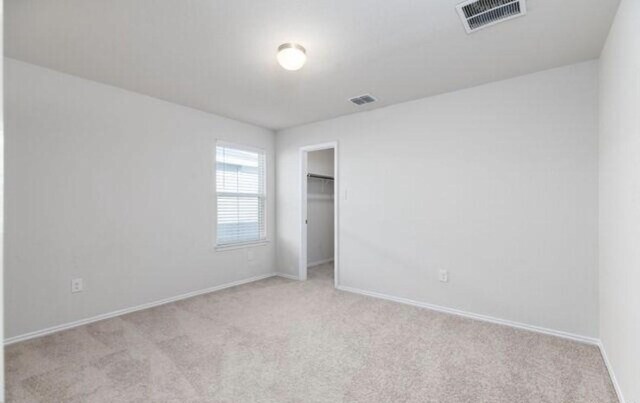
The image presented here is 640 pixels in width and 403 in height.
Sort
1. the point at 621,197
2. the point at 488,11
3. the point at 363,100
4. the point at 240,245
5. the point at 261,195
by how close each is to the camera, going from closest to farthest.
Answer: the point at 621,197 → the point at 488,11 → the point at 363,100 → the point at 240,245 → the point at 261,195

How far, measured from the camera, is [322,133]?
4.47 metres

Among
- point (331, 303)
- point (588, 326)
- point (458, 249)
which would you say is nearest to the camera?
point (588, 326)

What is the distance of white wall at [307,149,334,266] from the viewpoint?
5730mm

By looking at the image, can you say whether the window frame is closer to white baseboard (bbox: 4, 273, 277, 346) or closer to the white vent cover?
white baseboard (bbox: 4, 273, 277, 346)

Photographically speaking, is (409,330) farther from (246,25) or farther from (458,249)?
(246,25)

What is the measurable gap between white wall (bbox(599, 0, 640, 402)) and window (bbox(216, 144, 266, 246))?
386 centimetres

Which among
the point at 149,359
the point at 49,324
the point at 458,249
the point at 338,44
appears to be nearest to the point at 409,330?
the point at 458,249

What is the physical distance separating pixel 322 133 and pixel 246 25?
2.37 m

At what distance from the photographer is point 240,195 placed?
14.8ft

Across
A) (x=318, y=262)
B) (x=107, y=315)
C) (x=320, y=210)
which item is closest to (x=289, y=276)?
(x=318, y=262)

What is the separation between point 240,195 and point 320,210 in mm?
1897

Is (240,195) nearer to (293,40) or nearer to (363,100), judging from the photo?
(363,100)

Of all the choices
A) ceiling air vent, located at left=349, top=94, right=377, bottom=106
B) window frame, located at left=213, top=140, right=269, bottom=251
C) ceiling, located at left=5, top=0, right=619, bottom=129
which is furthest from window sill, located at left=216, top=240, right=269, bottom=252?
ceiling air vent, located at left=349, top=94, right=377, bottom=106

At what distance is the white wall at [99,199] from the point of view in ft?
8.86
